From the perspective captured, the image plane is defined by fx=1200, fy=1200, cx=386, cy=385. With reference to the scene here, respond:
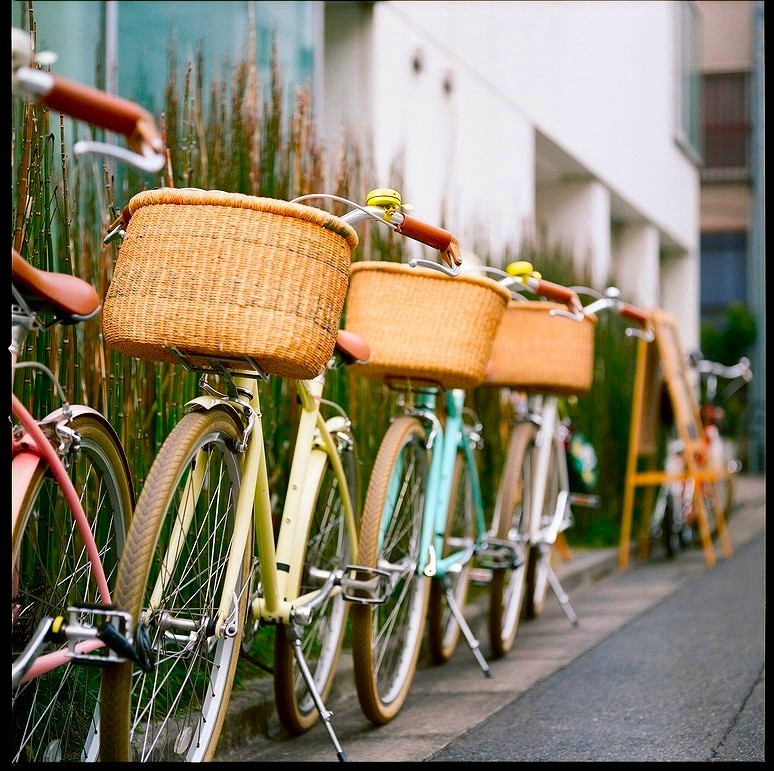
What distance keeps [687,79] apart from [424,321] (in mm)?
A: 5693

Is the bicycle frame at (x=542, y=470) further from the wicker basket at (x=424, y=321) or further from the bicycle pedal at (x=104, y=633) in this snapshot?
the bicycle pedal at (x=104, y=633)

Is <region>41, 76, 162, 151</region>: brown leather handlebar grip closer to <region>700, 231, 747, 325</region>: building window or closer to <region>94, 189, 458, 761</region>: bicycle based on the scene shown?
<region>94, 189, 458, 761</region>: bicycle

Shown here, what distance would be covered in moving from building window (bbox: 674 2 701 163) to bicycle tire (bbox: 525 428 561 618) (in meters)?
2.43

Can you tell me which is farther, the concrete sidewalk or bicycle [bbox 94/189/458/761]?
the concrete sidewalk

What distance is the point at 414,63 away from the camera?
6.19 meters

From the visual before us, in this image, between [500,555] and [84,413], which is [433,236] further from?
[500,555]

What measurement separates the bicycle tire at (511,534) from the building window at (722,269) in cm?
1650

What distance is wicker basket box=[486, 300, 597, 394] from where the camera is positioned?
4262mm

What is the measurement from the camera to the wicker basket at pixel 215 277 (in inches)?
84.7

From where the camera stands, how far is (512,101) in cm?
723

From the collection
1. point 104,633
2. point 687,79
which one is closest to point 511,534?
point 104,633

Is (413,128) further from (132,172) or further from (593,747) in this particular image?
(593,747)

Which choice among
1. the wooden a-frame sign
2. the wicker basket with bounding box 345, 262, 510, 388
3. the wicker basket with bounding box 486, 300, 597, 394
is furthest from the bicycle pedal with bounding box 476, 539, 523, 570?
the wooden a-frame sign

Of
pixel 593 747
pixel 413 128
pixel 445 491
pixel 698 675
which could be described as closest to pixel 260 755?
pixel 593 747
